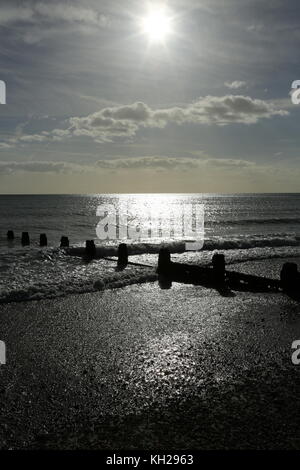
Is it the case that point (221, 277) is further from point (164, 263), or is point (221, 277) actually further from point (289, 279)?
point (164, 263)

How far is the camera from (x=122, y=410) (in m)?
4.65

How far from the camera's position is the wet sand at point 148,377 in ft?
13.8

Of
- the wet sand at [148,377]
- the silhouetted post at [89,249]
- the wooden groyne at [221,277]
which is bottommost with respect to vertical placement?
the wet sand at [148,377]

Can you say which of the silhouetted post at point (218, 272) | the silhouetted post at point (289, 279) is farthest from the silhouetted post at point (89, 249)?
the silhouetted post at point (289, 279)

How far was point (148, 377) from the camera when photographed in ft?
17.9

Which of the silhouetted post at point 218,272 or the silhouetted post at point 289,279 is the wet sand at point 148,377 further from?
the silhouetted post at point 218,272

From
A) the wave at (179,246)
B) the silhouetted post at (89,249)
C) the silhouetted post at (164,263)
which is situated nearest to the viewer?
the silhouetted post at (164,263)

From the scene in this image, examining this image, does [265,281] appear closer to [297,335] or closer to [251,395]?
[297,335]

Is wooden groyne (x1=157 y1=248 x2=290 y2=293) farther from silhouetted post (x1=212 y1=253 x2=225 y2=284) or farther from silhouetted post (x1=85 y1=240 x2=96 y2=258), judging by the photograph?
silhouetted post (x1=85 y1=240 x2=96 y2=258)

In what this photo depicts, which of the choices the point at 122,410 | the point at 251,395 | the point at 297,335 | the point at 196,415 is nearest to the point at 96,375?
the point at 122,410

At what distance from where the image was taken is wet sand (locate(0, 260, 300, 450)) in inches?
165

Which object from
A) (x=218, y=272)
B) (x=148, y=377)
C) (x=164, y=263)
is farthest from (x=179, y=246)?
(x=148, y=377)

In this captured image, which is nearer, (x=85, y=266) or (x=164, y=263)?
(x=164, y=263)
